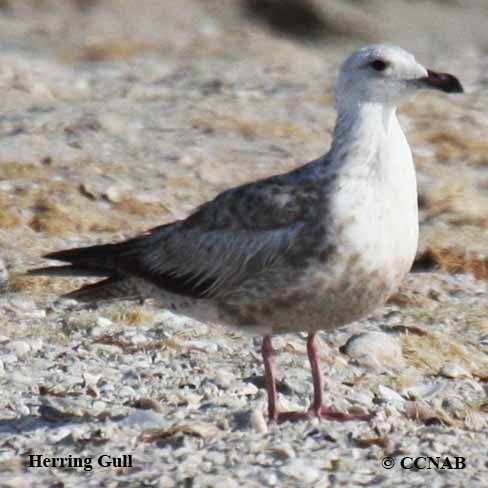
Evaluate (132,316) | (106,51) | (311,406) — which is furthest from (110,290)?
(106,51)

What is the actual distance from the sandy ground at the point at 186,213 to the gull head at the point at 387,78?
A: 5.08 feet

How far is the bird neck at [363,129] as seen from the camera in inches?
277

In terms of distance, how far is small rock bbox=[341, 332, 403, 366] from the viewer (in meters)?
8.06

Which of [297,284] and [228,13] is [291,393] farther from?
[228,13]

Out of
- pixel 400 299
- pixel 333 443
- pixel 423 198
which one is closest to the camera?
pixel 333 443

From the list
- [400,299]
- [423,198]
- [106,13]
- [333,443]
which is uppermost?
[106,13]

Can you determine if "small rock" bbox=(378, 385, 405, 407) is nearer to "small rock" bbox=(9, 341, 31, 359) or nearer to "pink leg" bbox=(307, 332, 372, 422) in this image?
"pink leg" bbox=(307, 332, 372, 422)

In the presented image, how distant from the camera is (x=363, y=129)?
7.07 metres

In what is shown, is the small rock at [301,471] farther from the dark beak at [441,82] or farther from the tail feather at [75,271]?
the dark beak at [441,82]

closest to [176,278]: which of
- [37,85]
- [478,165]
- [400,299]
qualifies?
[400,299]

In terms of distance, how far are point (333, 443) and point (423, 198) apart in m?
5.15

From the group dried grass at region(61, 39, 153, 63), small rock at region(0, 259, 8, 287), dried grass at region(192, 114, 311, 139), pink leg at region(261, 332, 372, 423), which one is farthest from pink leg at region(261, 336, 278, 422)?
dried grass at region(61, 39, 153, 63)

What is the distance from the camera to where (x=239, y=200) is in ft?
23.8

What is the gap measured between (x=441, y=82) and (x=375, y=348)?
66.5 inches
